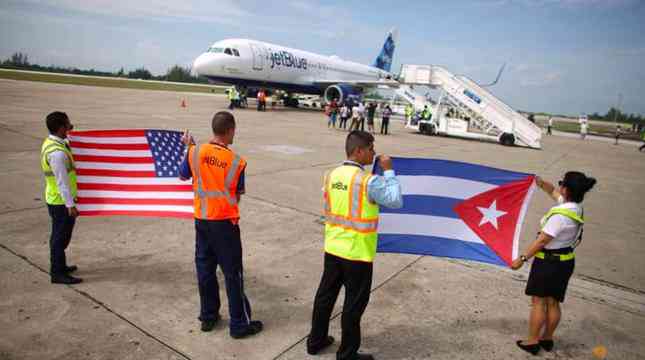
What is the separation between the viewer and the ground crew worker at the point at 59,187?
3.73m

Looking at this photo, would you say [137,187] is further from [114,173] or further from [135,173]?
[114,173]

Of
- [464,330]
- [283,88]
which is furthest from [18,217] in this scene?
[283,88]

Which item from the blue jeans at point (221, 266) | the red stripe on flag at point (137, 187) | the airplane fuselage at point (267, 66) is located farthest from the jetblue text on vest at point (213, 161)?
the airplane fuselage at point (267, 66)

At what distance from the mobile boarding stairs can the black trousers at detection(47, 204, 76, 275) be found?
2243cm

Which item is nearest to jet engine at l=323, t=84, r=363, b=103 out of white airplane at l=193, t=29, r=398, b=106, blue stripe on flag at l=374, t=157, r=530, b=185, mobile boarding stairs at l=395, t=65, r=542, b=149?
white airplane at l=193, t=29, r=398, b=106

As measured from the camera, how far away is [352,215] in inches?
111

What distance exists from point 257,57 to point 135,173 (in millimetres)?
24368

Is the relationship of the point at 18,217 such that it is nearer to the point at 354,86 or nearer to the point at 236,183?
the point at 236,183

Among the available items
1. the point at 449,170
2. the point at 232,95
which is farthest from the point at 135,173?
the point at 232,95

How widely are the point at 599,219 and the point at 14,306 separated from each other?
31.3ft

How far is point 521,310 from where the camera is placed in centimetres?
414

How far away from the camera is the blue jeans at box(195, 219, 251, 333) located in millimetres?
3152

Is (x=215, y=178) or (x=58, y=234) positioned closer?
(x=215, y=178)

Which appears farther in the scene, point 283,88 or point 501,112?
point 283,88
